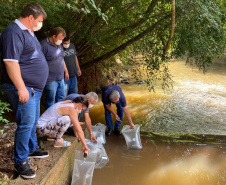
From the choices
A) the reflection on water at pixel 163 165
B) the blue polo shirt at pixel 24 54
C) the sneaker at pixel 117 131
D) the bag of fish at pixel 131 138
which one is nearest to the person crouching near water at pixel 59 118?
the blue polo shirt at pixel 24 54

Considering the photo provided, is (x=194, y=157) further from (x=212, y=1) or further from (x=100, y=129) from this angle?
(x=212, y=1)

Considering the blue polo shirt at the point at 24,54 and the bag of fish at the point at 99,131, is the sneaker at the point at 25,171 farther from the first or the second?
the bag of fish at the point at 99,131

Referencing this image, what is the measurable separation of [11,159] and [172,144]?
2745mm

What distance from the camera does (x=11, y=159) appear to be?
109 inches

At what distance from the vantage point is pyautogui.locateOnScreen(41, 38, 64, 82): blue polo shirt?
3537 millimetres

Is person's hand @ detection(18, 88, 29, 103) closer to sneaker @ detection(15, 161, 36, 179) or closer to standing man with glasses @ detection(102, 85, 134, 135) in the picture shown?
sneaker @ detection(15, 161, 36, 179)

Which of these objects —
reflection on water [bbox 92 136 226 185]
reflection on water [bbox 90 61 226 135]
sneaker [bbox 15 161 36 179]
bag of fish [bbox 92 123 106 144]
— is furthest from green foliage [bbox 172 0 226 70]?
sneaker [bbox 15 161 36 179]

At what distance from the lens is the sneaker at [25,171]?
7.68 ft

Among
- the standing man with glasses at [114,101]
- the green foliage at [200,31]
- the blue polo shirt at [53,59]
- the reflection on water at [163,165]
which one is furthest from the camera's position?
the green foliage at [200,31]

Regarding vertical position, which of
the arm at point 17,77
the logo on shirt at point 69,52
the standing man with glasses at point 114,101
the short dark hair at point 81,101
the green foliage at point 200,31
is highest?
the green foliage at point 200,31

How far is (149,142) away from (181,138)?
0.64m

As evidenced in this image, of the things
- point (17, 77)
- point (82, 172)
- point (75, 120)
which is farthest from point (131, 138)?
point (17, 77)

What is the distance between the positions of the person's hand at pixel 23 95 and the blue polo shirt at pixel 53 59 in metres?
1.44

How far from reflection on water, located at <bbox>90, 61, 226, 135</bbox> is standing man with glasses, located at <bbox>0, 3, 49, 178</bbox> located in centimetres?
352
